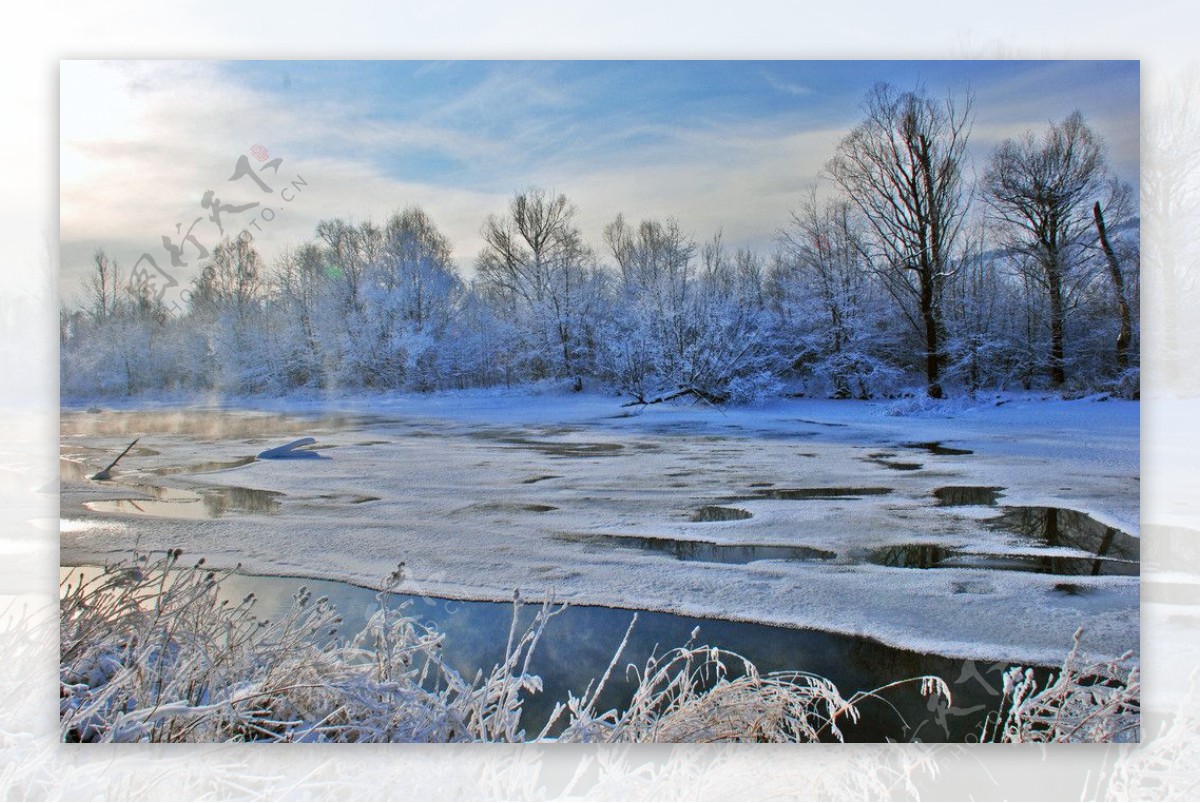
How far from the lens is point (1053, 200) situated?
3004mm

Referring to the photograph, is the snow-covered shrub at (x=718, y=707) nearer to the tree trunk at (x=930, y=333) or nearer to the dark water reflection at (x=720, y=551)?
the dark water reflection at (x=720, y=551)

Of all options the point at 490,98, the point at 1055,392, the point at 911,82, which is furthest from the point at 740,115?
the point at 1055,392

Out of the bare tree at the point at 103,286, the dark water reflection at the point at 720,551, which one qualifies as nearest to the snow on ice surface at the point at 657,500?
the dark water reflection at the point at 720,551

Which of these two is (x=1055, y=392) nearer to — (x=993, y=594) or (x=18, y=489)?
(x=993, y=594)

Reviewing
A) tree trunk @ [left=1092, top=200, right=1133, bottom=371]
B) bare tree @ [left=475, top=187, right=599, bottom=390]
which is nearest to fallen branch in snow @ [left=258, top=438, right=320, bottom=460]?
bare tree @ [left=475, top=187, right=599, bottom=390]

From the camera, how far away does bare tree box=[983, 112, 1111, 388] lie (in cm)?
296

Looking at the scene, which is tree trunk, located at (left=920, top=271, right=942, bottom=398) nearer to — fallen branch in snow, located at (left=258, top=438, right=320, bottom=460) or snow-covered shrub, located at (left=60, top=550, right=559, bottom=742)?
snow-covered shrub, located at (left=60, top=550, right=559, bottom=742)

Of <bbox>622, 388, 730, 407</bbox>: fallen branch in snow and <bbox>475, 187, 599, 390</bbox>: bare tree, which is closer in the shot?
<bbox>475, 187, 599, 390</bbox>: bare tree

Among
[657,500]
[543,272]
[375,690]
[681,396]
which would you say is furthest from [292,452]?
[681,396]

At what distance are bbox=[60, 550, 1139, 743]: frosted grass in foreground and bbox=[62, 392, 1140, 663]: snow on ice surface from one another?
0.16 meters

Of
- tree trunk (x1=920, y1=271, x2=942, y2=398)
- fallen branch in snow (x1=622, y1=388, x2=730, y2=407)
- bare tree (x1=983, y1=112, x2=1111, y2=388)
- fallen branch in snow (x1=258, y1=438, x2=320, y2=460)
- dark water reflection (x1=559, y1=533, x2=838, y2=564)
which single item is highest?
bare tree (x1=983, y1=112, x2=1111, y2=388)

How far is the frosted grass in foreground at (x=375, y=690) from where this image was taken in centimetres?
260

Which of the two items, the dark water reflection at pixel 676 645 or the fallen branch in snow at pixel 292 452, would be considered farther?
the fallen branch in snow at pixel 292 452

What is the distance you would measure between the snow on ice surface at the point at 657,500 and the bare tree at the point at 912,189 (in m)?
0.40
